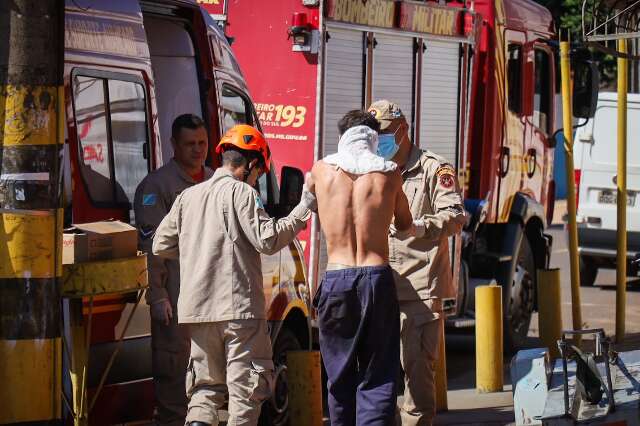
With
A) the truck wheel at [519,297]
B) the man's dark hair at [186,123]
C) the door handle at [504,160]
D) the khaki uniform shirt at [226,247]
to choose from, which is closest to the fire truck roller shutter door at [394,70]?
the door handle at [504,160]

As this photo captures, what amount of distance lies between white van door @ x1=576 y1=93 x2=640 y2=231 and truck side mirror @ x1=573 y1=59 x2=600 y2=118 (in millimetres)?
4838

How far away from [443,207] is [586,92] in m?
5.05

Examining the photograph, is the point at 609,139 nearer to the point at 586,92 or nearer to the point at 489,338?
the point at 586,92

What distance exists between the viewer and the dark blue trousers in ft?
21.4

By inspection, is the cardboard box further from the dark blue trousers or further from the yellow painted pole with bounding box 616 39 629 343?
the yellow painted pole with bounding box 616 39 629 343

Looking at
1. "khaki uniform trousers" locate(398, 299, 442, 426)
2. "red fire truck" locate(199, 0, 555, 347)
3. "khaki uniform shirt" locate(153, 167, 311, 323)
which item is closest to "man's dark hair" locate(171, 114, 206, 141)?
"khaki uniform shirt" locate(153, 167, 311, 323)

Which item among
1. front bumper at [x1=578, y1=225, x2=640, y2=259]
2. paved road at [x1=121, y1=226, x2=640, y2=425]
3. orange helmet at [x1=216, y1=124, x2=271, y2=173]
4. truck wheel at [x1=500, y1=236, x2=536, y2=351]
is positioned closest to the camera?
orange helmet at [x1=216, y1=124, x2=271, y2=173]

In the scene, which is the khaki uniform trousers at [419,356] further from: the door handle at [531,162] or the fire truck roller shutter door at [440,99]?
the door handle at [531,162]

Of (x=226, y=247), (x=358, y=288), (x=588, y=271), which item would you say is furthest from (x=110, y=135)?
(x=588, y=271)

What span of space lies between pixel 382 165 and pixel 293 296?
1.82m

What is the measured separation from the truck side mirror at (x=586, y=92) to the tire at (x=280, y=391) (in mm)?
4761

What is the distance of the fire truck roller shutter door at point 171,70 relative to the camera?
8352 mm

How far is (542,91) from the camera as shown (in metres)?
13.7

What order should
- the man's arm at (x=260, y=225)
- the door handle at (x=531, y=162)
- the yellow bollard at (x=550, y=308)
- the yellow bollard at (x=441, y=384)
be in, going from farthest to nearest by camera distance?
the door handle at (x=531, y=162) → the yellow bollard at (x=550, y=308) → the yellow bollard at (x=441, y=384) → the man's arm at (x=260, y=225)
